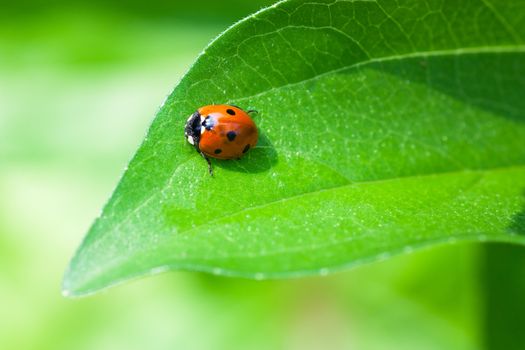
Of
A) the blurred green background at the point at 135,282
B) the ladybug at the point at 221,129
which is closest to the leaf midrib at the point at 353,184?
the ladybug at the point at 221,129

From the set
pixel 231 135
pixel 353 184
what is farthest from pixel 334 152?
pixel 231 135

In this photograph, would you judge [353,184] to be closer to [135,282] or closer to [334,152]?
[334,152]

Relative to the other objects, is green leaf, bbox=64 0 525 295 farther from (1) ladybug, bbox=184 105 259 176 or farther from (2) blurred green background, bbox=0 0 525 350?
(2) blurred green background, bbox=0 0 525 350

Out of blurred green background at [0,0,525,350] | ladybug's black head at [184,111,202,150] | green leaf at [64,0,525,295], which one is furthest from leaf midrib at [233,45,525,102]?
blurred green background at [0,0,525,350]

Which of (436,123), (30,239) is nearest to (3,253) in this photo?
(30,239)

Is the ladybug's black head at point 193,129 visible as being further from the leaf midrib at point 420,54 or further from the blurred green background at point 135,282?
the blurred green background at point 135,282

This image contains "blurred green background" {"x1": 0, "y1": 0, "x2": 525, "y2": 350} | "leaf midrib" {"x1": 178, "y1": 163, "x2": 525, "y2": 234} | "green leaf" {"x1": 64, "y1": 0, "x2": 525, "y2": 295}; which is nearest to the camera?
"green leaf" {"x1": 64, "y1": 0, "x2": 525, "y2": 295}

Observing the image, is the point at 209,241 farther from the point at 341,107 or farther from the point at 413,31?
the point at 413,31
